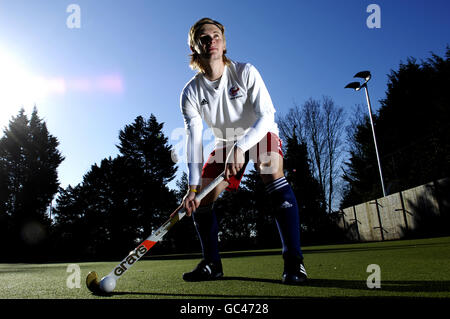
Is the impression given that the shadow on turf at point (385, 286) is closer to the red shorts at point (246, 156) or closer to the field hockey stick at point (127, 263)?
the field hockey stick at point (127, 263)

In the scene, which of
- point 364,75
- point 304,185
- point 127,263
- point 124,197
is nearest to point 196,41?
point 127,263

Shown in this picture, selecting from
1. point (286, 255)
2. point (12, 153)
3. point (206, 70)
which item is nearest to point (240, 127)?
point (206, 70)

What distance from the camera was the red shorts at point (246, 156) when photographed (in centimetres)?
267

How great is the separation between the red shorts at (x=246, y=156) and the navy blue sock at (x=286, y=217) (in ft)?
0.96

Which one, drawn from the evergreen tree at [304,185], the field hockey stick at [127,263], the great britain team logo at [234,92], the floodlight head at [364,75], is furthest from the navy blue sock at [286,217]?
the evergreen tree at [304,185]

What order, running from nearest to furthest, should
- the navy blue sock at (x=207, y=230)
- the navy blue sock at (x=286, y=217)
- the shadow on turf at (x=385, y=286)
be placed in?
1. the shadow on turf at (x=385, y=286)
2. the navy blue sock at (x=286, y=217)
3. the navy blue sock at (x=207, y=230)

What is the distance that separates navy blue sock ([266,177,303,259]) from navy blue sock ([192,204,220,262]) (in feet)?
2.28

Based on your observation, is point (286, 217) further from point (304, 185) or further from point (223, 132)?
point (304, 185)

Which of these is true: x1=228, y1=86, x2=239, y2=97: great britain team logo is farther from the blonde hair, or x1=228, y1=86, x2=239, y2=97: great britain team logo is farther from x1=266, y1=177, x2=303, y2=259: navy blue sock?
x1=266, y1=177, x2=303, y2=259: navy blue sock

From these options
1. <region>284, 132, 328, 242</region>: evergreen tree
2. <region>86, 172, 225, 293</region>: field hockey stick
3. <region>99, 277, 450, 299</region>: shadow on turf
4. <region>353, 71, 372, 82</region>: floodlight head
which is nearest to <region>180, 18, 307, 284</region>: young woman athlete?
<region>86, 172, 225, 293</region>: field hockey stick

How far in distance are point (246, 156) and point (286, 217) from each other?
0.73 meters

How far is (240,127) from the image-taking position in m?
2.95

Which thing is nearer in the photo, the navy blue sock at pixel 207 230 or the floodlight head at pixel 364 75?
the navy blue sock at pixel 207 230

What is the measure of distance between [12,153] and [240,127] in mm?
40590
